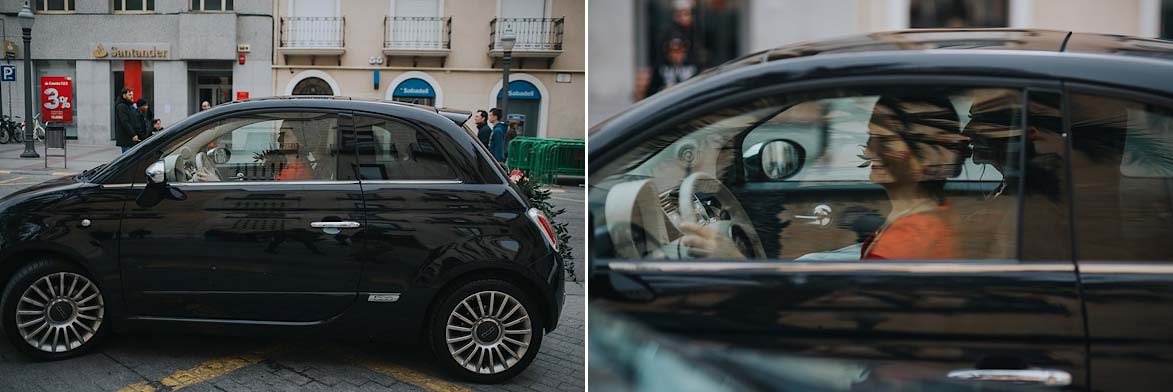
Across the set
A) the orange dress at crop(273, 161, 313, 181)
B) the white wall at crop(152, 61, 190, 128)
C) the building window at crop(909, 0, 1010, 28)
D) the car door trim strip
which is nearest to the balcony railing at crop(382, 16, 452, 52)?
the white wall at crop(152, 61, 190, 128)

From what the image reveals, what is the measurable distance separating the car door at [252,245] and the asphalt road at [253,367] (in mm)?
175

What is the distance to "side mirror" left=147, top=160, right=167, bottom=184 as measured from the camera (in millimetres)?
3591

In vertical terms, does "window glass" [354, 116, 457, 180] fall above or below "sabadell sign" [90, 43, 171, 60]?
below

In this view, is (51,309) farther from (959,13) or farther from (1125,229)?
(959,13)

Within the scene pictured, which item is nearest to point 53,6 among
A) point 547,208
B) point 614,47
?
point 547,208

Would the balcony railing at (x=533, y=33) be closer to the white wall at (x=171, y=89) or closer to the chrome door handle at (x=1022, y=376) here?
the white wall at (x=171, y=89)

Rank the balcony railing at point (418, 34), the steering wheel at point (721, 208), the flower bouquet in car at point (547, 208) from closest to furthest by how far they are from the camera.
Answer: the steering wheel at point (721, 208)
the flower bouquet in car at point (547, 208)
the balcony railing at point (418, 34)

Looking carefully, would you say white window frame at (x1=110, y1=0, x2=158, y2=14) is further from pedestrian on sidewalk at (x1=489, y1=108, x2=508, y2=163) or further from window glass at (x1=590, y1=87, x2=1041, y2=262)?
pedestrian on sidewalk at (x1=489, y1=108, x2=508, y2=163)

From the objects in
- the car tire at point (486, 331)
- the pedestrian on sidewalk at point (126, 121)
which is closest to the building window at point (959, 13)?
the car tire at point (486, 331)

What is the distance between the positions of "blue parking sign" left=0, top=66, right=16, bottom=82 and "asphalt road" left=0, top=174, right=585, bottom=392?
1046 millimetres

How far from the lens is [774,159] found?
2.20 m

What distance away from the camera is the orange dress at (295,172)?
3.68 metres

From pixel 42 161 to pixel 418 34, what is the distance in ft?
10.6

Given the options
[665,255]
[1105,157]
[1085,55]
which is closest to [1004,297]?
[1105,157]
